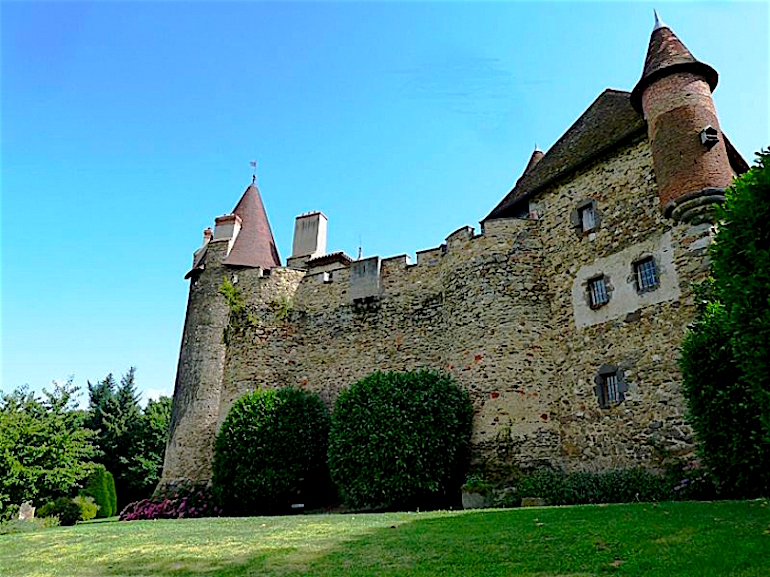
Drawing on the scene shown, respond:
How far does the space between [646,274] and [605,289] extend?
3.47ft

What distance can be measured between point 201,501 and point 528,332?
11.2m

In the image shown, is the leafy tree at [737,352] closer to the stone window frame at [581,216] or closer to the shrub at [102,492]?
the stone window frame at [581,216]

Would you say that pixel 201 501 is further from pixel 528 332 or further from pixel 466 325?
pixel 528 332

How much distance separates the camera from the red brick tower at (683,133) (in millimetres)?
11664

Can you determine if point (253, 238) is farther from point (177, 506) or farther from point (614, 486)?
point (614, 486)

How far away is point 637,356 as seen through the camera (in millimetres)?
12445

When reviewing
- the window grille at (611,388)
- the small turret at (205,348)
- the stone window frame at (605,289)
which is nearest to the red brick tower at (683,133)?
the stone window frame at (605,289)

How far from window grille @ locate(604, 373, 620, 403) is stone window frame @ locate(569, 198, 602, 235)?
11.9ft

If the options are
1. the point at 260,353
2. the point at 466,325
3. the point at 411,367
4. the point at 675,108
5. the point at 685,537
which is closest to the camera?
the point at 685,537

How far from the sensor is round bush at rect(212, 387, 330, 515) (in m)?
15.7

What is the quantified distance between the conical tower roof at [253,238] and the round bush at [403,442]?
28.8 ft

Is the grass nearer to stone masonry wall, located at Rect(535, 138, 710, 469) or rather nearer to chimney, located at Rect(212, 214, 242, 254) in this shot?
stone masonry wall, located at Rect(535, 138, 710, 469)

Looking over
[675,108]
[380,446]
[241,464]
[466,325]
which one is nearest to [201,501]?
[241,464]

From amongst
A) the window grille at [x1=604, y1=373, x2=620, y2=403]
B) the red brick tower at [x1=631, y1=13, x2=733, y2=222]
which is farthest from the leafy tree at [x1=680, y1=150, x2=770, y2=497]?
the window grille at [x1=604, y1=373, x2=620, y2=403]
